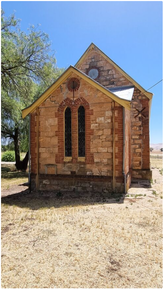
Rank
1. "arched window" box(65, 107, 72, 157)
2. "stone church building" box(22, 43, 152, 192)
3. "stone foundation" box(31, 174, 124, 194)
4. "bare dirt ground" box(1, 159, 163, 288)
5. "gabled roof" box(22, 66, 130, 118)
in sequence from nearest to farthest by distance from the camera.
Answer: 1. "bare dirt ground" box(1, 159, 163, 288)
2. "gabled roof" box(22, 66, 130, 118)
3. "stone church building" box(22, 43, 152, 192)
4. "stone foundation" box(31, 174, 124, 194)
5. "arched window" box(65, 107, 72, 157)

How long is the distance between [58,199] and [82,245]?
4.09m

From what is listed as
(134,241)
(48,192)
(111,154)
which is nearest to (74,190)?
(48,192)

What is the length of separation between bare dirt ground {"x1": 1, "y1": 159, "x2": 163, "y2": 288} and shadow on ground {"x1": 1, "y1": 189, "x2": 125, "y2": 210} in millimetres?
127

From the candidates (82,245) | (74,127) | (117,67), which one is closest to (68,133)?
(74,127)

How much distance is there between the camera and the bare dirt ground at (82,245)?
10.3 ft

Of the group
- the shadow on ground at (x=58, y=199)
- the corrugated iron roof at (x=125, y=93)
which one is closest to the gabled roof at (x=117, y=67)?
the corrugated iron roof at (x=125, y=93)

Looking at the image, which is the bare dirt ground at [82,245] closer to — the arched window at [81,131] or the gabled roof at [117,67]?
the arched window at [81,131]

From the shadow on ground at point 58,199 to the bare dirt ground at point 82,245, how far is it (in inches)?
5.0

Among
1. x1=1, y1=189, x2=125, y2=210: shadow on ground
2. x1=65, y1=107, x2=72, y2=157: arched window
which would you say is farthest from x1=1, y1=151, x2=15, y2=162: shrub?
x1=65, y1=107, x2=72, y2=157: arched window

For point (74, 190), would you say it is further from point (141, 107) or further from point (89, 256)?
point (141, 107)

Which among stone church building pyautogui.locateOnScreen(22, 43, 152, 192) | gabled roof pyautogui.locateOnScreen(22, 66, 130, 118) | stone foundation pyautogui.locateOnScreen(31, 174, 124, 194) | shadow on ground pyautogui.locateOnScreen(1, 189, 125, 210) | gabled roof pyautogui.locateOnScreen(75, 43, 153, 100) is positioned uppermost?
gabled roof pyautogui.locateOnScreen(75, 43, 153, 100)

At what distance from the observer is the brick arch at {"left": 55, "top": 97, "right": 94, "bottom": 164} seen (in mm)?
9211

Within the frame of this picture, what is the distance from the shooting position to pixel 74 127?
31.0 ft

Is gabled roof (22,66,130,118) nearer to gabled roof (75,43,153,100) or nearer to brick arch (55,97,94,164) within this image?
brick arch (55,97,94,164)
